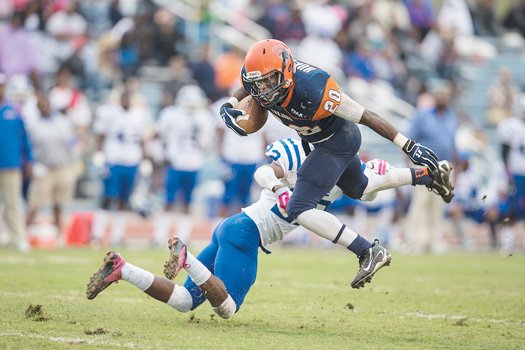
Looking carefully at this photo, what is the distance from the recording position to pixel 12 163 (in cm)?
1129

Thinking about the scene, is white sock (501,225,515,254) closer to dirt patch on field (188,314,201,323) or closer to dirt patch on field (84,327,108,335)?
dirt patch on field (188,314,201,323)

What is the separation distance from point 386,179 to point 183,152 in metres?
6.59

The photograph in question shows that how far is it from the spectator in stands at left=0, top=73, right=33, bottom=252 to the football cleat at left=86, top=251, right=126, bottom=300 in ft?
20.1

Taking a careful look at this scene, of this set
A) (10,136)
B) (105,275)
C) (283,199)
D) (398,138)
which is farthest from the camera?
(10,136)

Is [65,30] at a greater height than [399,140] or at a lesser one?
lesser

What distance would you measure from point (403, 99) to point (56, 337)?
12379 mm

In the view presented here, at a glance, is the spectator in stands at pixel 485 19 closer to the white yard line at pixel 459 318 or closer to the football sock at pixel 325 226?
the white yard line at pixel 459 318

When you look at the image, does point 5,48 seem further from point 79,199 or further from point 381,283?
point 381,283

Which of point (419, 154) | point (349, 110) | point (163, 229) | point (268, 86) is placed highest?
point (268, 86)

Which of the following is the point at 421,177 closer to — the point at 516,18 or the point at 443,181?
the point at 443,181

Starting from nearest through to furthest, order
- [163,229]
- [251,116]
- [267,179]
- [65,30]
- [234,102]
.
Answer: [267,179]
[251,116]
[234,102]
[163,229]
[65,30]

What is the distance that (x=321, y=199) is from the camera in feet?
20.1

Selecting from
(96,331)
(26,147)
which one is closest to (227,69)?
(26,147)

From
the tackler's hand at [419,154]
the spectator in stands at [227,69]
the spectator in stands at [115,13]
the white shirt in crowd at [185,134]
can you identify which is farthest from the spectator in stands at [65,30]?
the tackler's hand at [419,154]
